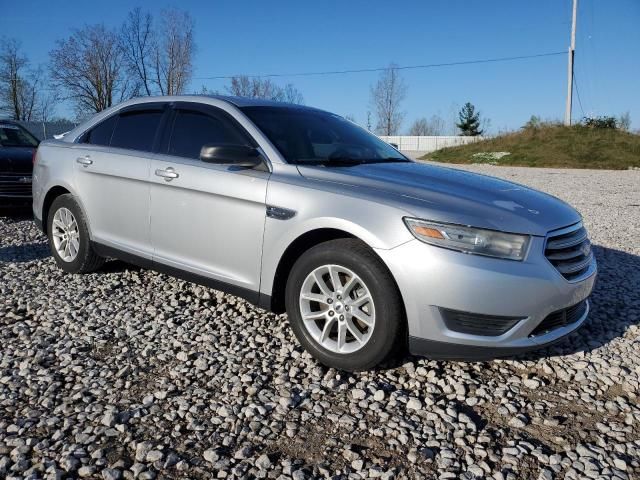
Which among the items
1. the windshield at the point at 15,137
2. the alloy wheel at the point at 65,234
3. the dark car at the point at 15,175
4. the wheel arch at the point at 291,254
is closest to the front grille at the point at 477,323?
the wheel arch at the point at 291,254

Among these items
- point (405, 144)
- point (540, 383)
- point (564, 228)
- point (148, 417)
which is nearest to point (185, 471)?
point (148, 417)

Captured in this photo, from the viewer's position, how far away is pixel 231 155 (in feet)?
11.2

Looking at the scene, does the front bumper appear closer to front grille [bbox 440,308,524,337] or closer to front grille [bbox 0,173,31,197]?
front grille [bbox 440,308,524,337]

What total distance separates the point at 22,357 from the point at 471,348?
2.72m

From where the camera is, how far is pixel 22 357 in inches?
126

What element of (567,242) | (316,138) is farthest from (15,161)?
(567,242)

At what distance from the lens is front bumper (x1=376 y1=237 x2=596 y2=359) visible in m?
2.71

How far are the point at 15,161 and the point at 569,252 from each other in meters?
7.85

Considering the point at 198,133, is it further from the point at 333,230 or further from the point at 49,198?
the point at 49,198

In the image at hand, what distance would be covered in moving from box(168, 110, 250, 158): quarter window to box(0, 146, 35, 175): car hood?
498cm

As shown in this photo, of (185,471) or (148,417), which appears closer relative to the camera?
(185,471)

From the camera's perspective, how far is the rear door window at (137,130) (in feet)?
14.1

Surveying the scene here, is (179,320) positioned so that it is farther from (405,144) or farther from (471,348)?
(405,144)

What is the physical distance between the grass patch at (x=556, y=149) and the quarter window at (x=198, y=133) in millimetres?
24562
